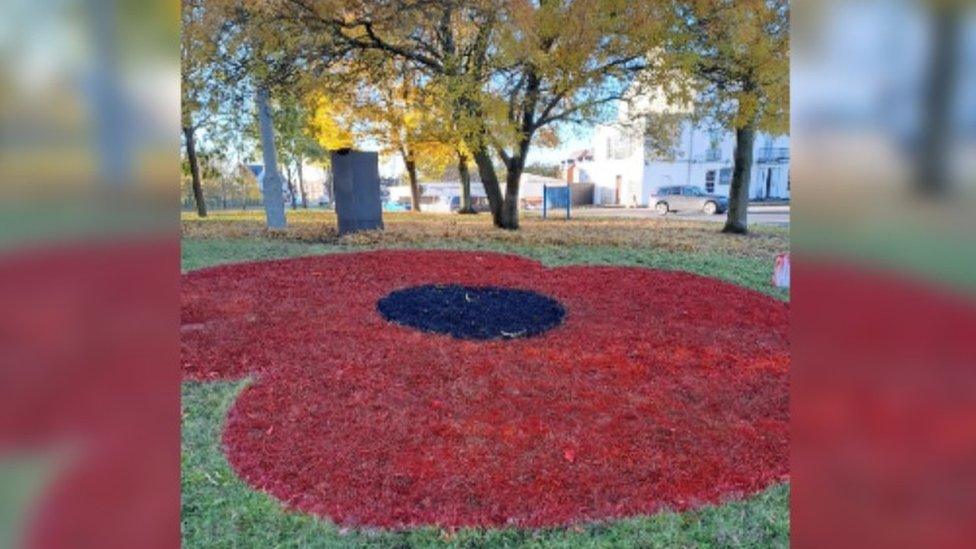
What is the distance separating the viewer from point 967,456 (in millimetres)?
688

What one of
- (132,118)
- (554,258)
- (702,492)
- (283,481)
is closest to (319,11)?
(554,258)

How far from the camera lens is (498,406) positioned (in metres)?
4.04

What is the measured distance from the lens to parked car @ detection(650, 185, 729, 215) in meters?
27.3

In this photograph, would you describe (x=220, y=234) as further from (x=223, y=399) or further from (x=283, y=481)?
(x=283, y=481)

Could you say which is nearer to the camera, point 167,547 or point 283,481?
point 167,547

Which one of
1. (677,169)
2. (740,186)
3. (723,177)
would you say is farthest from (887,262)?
(723,177)

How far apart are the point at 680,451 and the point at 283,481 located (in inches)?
83.2

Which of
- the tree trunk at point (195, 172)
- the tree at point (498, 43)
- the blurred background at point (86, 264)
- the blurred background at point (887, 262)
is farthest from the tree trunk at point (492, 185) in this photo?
the blurred background at point (887, 262)

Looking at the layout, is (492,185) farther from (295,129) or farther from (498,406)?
(498,406)

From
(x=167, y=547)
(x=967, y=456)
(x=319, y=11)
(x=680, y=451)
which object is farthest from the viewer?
(x=319, y=11)

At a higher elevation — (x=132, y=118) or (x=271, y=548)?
(x=132, y=118)

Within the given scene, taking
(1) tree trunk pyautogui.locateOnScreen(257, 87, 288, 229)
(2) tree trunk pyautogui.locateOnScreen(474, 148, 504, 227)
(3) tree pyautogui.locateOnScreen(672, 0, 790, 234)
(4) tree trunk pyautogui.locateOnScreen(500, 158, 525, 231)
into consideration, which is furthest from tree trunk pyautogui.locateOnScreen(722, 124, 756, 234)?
(1) tree trunk pyautogui.locateOnScreen(257, 87, 288, 229)

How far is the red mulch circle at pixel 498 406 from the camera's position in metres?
2.93

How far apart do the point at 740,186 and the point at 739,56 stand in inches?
180
